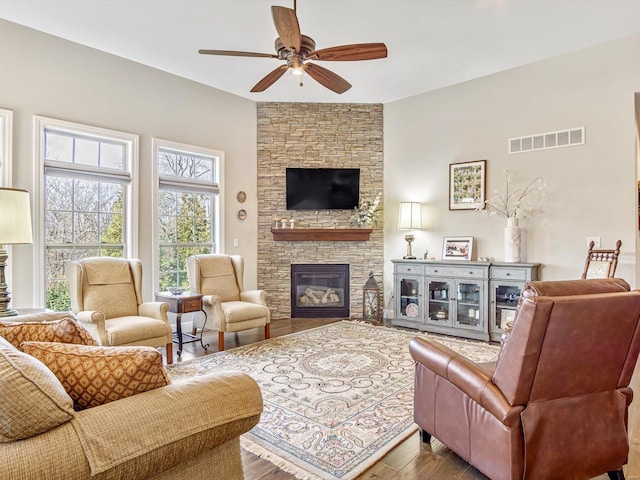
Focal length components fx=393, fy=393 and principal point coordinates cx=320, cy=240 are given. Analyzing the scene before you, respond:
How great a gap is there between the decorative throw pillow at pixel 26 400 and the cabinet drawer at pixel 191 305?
2.98 meters

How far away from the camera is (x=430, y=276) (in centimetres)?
519

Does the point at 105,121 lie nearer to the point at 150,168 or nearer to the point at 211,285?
the point at 150,168

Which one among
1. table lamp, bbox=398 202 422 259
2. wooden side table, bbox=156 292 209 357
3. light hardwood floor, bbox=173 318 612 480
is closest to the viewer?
light hardwood floor, bbox=173 318 612 480

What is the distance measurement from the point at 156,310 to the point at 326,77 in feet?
9.00

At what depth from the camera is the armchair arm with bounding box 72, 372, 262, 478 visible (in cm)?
117

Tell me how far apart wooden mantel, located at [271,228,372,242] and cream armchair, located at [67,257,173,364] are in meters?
2.21

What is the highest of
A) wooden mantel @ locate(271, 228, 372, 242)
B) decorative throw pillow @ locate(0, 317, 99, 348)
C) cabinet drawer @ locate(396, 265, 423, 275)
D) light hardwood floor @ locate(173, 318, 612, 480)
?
wooden mantel @ locate(271, 228, 372, 242)

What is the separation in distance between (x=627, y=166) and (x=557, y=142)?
745 millimetres

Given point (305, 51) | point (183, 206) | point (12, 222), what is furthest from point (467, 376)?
point (183, 206)

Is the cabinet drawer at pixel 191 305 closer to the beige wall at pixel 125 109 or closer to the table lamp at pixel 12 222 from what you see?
the beige wall at pixel 125 109

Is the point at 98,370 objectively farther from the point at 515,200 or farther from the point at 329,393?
the point at 515,200

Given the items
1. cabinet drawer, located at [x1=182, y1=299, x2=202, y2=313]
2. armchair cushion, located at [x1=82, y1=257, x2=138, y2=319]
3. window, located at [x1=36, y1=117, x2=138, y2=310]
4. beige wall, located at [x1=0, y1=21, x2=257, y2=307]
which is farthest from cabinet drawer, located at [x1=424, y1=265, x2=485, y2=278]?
window, located at [x1=36, y1=117, x2=138, y2=310]

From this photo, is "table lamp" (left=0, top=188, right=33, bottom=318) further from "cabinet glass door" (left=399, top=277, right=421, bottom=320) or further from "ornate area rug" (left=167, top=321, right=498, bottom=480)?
"cabinet glass door" (left=399, top=277, right=421, bottom=320)

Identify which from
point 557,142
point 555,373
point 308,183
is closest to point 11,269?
point 308,183
